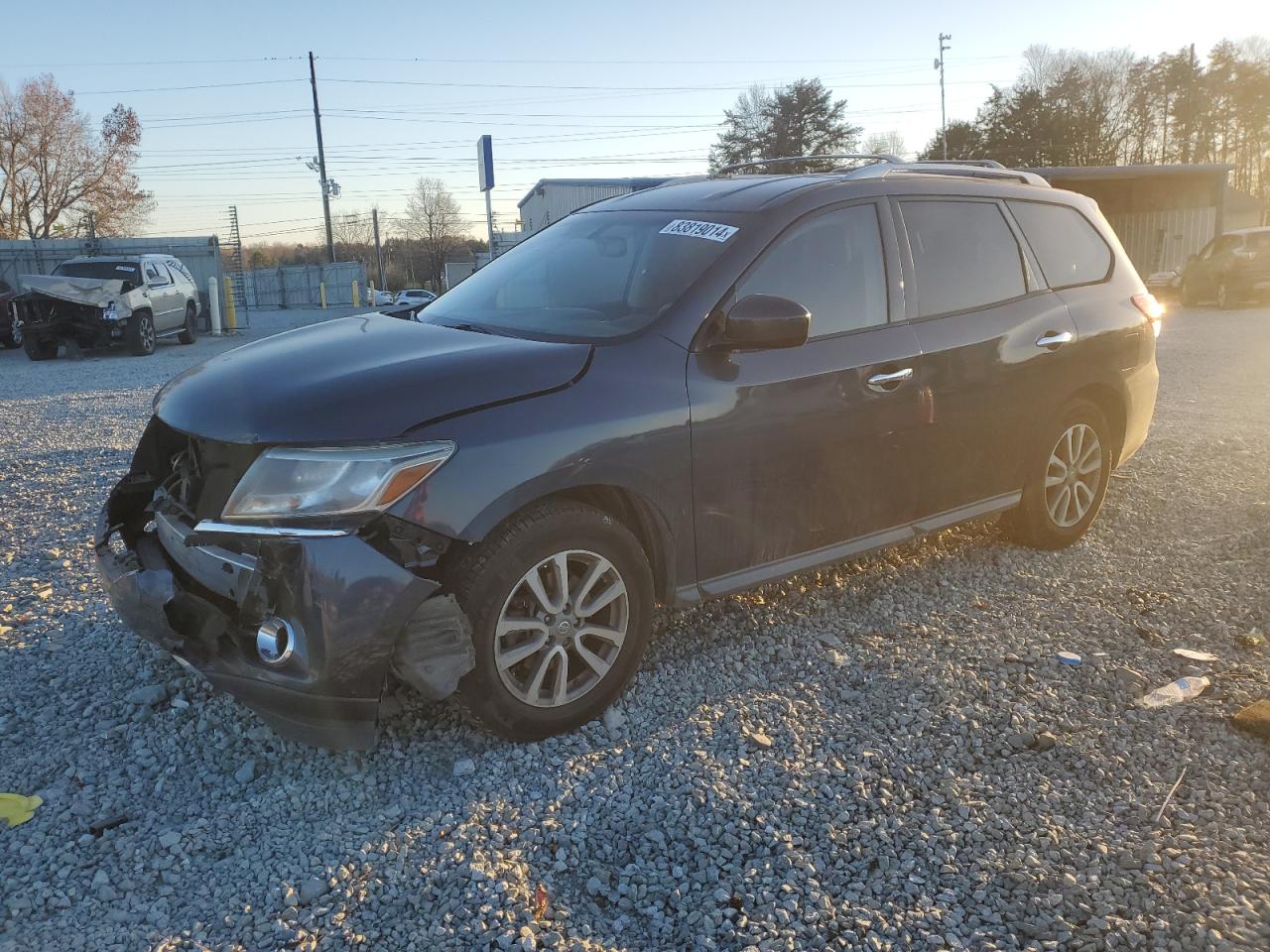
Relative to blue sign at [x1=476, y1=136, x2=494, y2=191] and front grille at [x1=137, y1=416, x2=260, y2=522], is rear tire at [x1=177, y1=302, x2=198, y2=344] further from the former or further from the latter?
front grille at [x1=137, y1=416, x2=260, y2=522]

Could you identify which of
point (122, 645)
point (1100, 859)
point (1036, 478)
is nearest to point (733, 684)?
point (1100, 859)

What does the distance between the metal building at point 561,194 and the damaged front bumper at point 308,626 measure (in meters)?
30.5

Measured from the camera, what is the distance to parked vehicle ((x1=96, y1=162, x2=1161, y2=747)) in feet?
9.39

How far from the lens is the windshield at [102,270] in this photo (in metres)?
17.8

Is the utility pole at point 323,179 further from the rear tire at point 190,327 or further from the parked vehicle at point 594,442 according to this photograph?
the parked vehicle at point 594,442

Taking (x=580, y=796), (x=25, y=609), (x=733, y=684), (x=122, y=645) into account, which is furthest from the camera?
(x=25, y=609)

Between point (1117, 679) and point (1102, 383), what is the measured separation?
194cm

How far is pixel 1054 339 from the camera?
15.5 feet

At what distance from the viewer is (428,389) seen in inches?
119

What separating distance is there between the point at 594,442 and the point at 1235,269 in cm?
2275

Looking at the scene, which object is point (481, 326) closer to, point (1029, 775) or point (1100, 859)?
point (1029, 775)

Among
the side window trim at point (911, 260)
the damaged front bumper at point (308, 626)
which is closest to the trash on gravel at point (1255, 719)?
the side window trim at point (911, 260)

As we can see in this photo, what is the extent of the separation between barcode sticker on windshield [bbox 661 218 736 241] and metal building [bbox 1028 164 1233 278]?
30054mm

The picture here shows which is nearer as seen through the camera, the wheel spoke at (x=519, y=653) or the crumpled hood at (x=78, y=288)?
the wheel spoke at (x=519, y=653)
